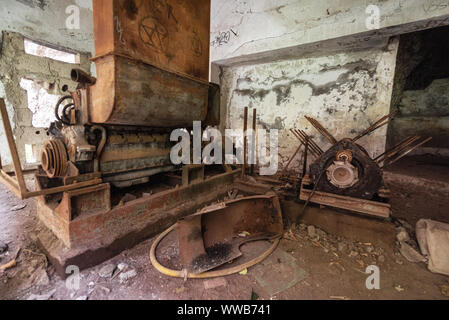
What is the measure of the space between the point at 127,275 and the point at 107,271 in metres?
0.22

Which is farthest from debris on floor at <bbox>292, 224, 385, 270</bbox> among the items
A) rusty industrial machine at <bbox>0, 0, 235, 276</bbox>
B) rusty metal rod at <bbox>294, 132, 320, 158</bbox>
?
rusty industrial machine at <bbox>0, 0, 235, 276</bbox>

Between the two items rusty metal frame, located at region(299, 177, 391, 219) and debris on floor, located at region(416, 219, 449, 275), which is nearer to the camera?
debris on floor, located at region(416, 219, 449, 275)

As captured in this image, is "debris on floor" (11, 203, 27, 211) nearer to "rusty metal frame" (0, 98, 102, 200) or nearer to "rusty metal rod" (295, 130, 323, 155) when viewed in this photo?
"rusty metal frame" (0, 98, 102, 200)

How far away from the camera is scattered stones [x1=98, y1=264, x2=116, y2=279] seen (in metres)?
2.00

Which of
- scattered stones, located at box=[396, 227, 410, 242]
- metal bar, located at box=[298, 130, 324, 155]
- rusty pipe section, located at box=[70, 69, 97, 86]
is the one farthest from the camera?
metal bar, located at box=[298, 130, 324, 155]

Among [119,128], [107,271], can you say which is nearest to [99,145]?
[119,128]

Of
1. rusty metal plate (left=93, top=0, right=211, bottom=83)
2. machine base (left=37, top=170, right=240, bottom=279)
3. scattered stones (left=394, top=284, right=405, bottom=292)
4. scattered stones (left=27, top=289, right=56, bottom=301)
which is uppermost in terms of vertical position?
rusty metal plate (left=93, top=0, right=211, bottom=83)

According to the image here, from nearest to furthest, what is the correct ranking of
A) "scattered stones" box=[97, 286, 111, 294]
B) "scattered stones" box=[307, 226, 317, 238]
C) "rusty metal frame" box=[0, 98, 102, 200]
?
1. "rusty metal frame" box=[0, 98, 102, 200]
2. "scattered stones" box=[97, 286, 111, 294]
3. "scattered stones" box=[307, 226, 317, 238]

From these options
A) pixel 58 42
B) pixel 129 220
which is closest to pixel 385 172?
pixel 129 220

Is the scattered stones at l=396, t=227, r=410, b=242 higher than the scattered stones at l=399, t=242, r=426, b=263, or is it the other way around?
the scattered stones at l=396, t=227, r=410, b=242

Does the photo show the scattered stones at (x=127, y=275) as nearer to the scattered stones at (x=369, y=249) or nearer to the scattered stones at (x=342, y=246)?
the scattered stones at (x=342, y=246)

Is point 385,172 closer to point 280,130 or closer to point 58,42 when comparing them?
point 280,130

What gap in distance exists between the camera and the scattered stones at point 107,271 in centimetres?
200
